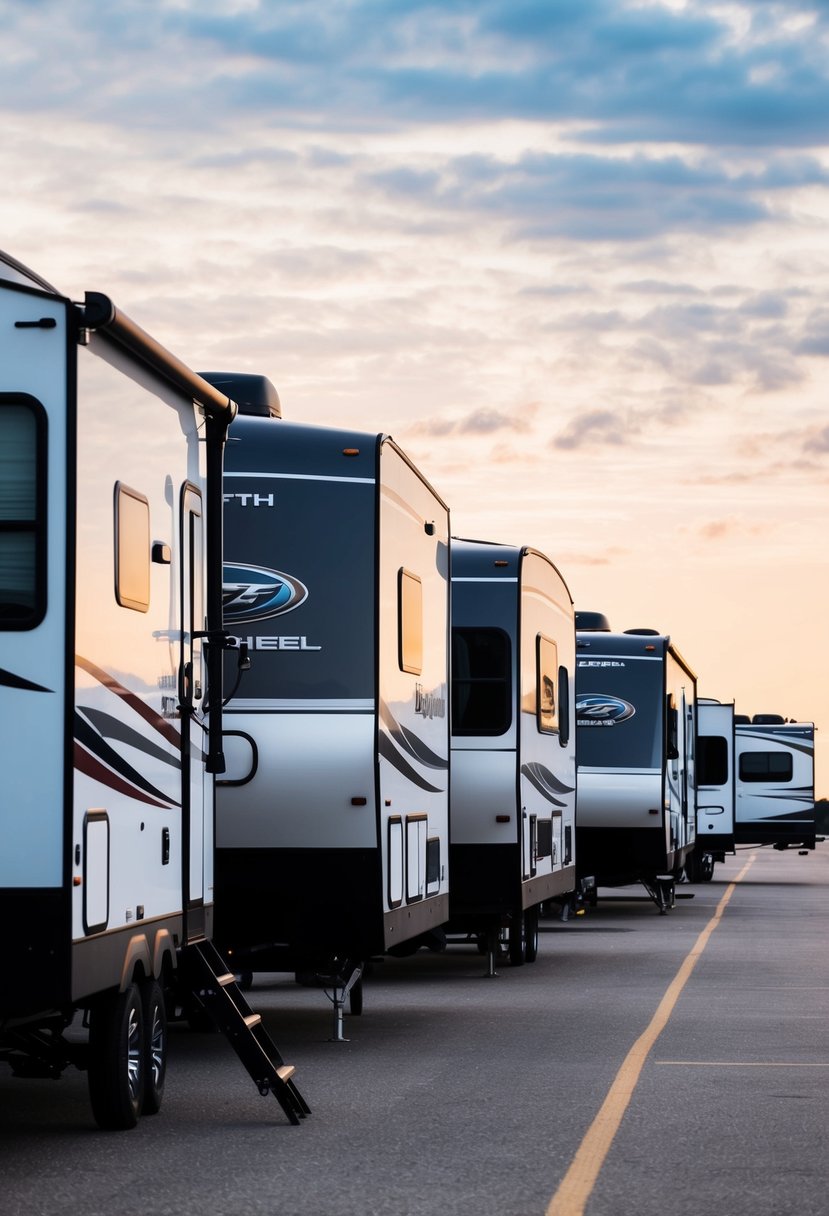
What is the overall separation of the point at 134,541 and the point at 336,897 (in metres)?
3.41

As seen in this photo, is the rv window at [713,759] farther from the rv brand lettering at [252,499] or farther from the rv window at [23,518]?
the rv window at [23,518]

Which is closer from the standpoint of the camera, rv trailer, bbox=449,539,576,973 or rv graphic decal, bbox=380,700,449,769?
rv graphic decal, bbox=380,700,449,769

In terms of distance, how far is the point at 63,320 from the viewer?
340 inches

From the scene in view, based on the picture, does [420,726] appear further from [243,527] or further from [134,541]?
[134,541]

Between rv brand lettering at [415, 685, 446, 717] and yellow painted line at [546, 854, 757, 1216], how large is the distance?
8.85 feet

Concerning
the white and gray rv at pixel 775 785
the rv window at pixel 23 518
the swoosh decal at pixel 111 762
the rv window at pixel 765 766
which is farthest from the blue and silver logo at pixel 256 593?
the rv window at pixel 765 766

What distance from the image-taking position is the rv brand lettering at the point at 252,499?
41.3 ft

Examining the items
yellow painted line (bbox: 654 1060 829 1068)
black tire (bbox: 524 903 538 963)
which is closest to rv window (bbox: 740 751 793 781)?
black tire (bbox: 524 903 538 963)

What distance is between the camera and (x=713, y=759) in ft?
127

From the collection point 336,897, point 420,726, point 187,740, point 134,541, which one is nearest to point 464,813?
point 420,726

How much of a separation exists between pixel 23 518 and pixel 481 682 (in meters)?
10.1

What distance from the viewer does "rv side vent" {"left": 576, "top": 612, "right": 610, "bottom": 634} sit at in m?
29.1

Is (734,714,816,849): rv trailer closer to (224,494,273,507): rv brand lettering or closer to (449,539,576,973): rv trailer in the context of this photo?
(449,539,576,973): rv trailer

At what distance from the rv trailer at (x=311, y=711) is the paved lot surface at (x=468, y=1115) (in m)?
0.92
